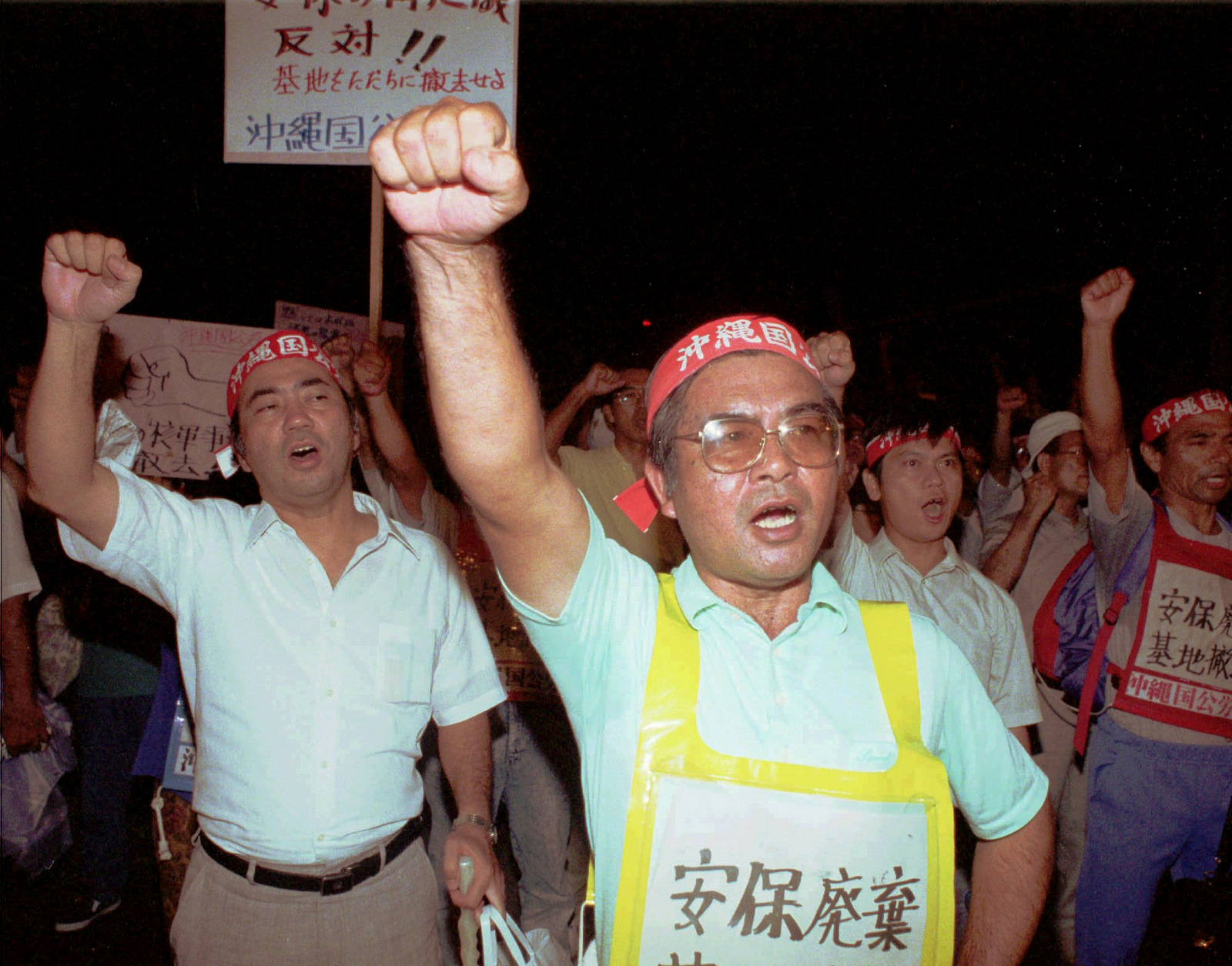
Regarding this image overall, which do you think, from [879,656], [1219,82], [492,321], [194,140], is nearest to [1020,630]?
[879,656]

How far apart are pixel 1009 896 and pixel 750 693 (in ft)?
2.60

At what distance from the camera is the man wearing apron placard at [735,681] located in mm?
1230

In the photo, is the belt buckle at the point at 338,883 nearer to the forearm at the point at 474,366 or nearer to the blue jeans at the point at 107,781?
the forearm at the point at 474,366

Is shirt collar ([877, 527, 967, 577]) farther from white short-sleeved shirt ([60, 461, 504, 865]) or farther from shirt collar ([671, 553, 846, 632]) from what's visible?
white short-sleeved shirt ([60, 461, 504, 865])

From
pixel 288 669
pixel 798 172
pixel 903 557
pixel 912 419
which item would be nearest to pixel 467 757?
pixel 288 669

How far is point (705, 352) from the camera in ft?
5.76

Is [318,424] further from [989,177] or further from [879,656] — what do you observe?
[989,177]

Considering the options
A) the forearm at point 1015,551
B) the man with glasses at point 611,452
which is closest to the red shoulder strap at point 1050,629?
the forearm at point 1015,551

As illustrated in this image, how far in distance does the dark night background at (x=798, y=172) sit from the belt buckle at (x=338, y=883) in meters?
2.72

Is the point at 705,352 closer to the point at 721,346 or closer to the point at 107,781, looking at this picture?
the point at 721,346

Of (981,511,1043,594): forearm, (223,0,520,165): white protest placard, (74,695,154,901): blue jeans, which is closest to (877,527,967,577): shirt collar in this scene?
(981,511,1043,594): forearm

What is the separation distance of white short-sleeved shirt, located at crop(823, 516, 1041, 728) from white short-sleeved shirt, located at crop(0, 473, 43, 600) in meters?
3.62

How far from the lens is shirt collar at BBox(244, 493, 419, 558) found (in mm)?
2492

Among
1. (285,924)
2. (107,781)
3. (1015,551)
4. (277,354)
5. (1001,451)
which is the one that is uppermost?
(277,354)
